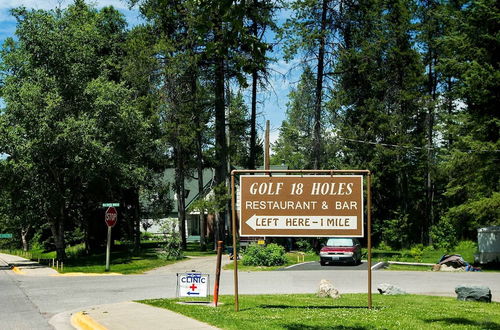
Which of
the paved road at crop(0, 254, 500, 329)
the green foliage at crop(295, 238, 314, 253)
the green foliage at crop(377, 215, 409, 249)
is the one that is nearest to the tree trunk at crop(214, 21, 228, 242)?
the green foliage at crop(295, 238, 314, 253)

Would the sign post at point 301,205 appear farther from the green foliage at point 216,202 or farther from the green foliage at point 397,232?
the green foliage at point 397,232

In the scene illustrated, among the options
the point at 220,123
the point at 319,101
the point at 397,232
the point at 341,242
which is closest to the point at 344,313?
the point at 341,242

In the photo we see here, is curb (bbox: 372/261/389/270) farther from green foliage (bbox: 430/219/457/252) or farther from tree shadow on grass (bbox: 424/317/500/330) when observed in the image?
tree shadow on grass (bbox: 424/317/500/330)

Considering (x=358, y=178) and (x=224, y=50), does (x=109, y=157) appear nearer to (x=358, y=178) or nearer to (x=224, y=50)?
(x=358, y=178)

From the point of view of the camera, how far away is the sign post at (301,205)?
43.4 ft

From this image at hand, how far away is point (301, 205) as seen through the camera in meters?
13.3

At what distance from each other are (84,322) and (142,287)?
8.44 meters

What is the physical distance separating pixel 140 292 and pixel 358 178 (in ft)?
27.5

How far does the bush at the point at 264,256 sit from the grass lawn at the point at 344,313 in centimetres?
1483

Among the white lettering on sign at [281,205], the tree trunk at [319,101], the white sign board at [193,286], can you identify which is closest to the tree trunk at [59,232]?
the tree trunk at [319,101]

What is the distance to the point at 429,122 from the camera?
49.2 meters

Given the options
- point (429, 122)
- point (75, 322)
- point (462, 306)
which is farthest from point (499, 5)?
point (75, 322)

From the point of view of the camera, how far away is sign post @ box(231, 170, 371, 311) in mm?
13227

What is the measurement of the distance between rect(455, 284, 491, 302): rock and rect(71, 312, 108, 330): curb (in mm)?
9132
